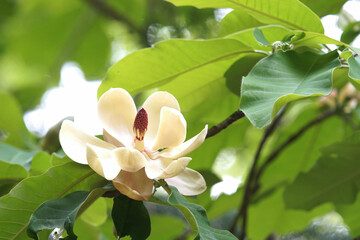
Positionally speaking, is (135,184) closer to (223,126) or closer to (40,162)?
(223,126)

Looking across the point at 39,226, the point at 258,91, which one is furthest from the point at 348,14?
the point at 39,226

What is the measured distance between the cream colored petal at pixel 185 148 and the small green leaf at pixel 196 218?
4 centimetres

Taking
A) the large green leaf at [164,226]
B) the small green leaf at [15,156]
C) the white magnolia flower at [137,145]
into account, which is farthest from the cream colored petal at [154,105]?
the large green leaf at [164,226]

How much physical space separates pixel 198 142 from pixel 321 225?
99 centimetres

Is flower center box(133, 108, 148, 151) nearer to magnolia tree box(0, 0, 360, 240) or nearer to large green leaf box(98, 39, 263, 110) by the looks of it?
magnolia tree box(0, 0, 360, 240)

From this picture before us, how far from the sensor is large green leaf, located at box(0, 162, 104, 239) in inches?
27.9

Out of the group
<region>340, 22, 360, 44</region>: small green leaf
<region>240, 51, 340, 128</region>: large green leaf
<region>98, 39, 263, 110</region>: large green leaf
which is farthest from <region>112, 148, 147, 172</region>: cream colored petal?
<region>340, 22, 360, 44</region>: small green leaf

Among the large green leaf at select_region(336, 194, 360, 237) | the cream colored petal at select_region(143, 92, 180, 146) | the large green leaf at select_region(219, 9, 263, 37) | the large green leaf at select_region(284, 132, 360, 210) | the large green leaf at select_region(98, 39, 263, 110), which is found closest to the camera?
the cream colored petal at select_region(143, 92, 180, 146)

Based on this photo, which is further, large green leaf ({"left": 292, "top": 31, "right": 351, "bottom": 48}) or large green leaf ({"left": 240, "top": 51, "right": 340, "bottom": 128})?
large green leaf ({"left": 292, "top": 31, "right": 351, "bottom": 48})

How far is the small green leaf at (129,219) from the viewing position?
0.68m

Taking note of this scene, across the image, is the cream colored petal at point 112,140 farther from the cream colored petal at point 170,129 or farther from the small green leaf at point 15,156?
the small green leaf at point 15,156

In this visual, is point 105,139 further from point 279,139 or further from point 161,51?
point 279,139

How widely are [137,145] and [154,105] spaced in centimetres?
6

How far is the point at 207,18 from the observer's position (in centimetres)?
163
